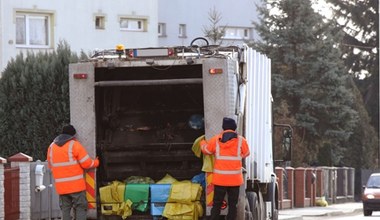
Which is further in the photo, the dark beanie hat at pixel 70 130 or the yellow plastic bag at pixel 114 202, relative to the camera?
the yellow plastic bag at pixel 114 202

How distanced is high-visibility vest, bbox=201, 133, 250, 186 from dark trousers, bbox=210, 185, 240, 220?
0.07 metres

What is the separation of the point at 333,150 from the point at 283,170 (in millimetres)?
13141

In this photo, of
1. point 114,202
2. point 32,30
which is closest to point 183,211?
point 114,202

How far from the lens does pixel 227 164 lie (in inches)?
598

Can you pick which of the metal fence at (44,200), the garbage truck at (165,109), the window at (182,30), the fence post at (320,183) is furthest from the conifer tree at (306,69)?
the garbage truck at (165,109)

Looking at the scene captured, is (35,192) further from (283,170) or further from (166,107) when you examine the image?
(283,170)

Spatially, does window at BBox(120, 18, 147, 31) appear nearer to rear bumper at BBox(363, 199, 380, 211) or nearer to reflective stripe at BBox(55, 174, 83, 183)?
rear bumper at BBox(363, 199, 380, 211)

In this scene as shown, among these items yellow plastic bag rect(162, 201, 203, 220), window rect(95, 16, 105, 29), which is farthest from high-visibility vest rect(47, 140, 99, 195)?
window rect(95, 16, 105, 29)

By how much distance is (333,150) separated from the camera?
49938 millimetres

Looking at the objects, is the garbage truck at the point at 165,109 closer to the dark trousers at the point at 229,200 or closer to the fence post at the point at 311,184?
the dark trousers at the point at 229,200

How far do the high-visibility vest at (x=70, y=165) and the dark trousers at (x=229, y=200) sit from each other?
1722 millimetres

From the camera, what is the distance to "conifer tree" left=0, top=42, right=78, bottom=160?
90.2ft

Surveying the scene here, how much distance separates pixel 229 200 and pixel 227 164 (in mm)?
490

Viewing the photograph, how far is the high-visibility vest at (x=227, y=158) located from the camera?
49.2 ft
